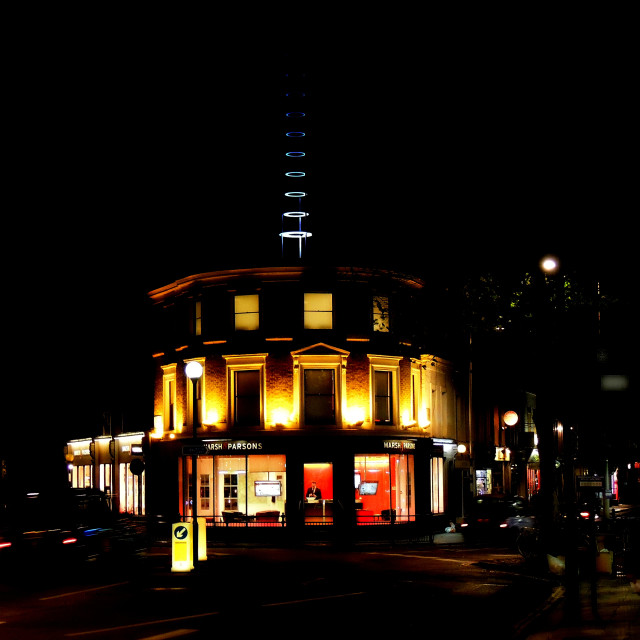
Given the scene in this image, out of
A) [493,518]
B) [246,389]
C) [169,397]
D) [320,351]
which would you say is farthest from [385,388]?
[169,397]

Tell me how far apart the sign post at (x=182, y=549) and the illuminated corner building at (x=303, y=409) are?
51.6ft

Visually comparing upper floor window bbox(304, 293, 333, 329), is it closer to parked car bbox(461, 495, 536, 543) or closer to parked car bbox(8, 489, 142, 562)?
parked car bbox(461, 495, 536, 543)

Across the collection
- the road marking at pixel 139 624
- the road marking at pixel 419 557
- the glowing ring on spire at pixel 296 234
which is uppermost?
the glowing ring on spire at pixel 296 234

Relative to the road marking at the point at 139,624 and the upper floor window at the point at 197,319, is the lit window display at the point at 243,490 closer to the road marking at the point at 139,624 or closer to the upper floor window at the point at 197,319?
the upper floor window at the point at 197,319

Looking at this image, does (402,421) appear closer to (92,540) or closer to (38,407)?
(38,407)

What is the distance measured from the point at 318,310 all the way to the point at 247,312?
3.00 m

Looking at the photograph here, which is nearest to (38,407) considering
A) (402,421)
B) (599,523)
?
(402,421)

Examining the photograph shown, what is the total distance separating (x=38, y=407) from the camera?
1646 inches

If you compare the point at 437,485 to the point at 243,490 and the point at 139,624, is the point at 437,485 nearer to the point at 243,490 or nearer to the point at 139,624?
the point at 243,490

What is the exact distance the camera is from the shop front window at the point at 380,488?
129 feet

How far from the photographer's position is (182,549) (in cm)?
2252

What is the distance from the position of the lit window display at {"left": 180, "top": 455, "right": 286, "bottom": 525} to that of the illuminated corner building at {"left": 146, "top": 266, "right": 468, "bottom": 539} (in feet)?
0.14

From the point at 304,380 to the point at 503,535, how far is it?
Answer: 1023 cm

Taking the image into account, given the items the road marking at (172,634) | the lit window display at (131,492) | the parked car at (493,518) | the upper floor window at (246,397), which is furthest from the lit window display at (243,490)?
the road marking at (172,634)
